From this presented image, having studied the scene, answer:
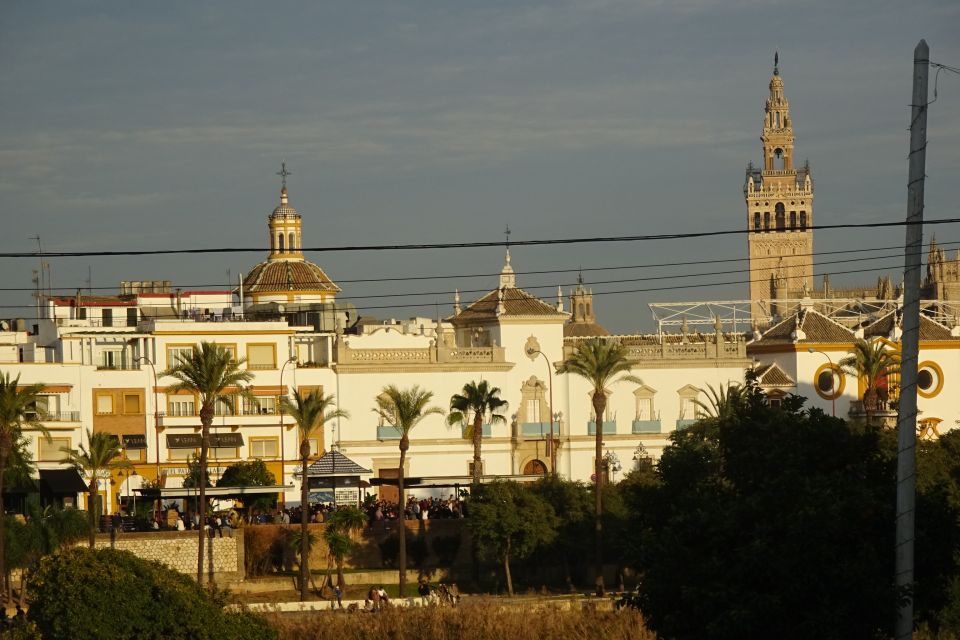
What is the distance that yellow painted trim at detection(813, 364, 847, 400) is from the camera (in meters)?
91.8

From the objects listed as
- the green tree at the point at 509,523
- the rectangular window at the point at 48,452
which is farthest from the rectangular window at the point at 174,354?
the green tree at the point at 509,523

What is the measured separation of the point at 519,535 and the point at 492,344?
2304cm

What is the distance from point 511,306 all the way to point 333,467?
714 inches

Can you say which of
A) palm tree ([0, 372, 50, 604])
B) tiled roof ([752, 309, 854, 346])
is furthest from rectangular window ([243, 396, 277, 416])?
tiled roof ([752, 309, 854, 346])

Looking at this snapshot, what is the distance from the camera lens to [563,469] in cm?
8488

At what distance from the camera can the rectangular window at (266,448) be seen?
7956 centimetres

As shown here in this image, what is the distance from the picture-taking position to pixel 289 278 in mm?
104562

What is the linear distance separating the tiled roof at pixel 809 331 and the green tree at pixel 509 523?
31205mm

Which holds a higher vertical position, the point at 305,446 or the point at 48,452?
the point at 305,446

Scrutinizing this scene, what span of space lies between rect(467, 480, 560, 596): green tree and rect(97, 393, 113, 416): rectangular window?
18.9 m

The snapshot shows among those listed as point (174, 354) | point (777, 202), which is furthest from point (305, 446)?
point (777, 202)

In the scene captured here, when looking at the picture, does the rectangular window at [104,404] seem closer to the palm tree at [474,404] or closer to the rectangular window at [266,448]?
the rectangular window at [266,448]

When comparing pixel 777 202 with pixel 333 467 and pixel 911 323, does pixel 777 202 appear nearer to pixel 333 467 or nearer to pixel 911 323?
pixel 333 467

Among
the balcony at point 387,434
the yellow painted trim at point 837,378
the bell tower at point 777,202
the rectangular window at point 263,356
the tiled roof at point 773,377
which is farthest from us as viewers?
the bell tower at point 777,202
